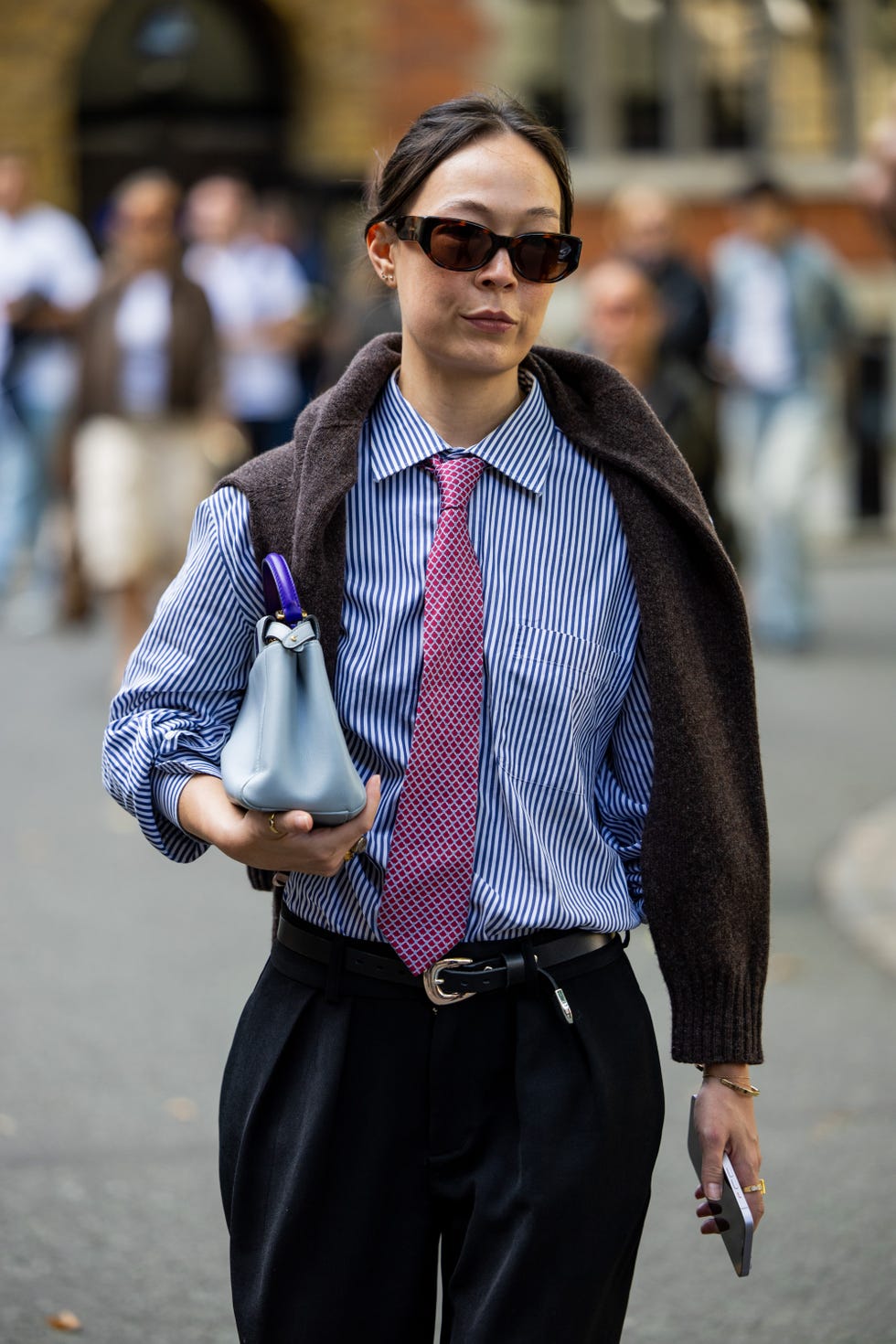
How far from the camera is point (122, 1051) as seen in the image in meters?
5.14

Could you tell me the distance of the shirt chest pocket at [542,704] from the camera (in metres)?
2.44

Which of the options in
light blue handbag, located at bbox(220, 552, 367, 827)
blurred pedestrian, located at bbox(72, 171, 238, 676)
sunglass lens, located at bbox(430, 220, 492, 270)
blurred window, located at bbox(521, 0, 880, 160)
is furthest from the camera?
blurred window, located at bbox(521, 0, 880, 160)

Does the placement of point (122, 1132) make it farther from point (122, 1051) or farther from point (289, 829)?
point (289, 829)

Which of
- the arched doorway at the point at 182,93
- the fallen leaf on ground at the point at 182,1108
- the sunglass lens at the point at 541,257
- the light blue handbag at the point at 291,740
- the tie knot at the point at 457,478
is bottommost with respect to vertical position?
the fallen leaf on ground at the point at 182,1108

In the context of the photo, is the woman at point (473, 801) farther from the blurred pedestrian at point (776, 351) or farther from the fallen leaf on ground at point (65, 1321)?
the blurred pedestrian at point (776, 351)

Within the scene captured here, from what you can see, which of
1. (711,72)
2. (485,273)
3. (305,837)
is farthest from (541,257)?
(711,72)

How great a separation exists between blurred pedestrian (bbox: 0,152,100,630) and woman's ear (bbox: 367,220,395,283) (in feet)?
30.8

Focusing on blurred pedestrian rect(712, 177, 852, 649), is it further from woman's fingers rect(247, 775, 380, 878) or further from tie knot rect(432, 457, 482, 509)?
woman's fingers rect(247, 775, 380, 878)

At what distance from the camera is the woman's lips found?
2410mm

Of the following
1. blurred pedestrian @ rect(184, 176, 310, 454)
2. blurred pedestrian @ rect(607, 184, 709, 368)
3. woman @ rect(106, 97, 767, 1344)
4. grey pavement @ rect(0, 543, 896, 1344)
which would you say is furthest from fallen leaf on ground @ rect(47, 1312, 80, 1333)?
blurred pedestrian @ rect(184, 176, 310, 454)

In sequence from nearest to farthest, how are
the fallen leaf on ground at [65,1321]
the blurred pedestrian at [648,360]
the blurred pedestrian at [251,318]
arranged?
1. the fallen leaf on ground at [65,1321]
2. the blurred pedestrian at [648,360]
3. the blurred pedestrian at [251,318]

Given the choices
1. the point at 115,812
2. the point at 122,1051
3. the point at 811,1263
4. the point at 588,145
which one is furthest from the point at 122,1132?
the point at 588,145

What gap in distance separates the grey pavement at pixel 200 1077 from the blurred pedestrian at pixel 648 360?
1357 millimetres

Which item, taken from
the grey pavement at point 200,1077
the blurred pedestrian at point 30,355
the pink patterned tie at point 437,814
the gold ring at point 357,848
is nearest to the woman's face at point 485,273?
the pink patterned tie at point 437,814
